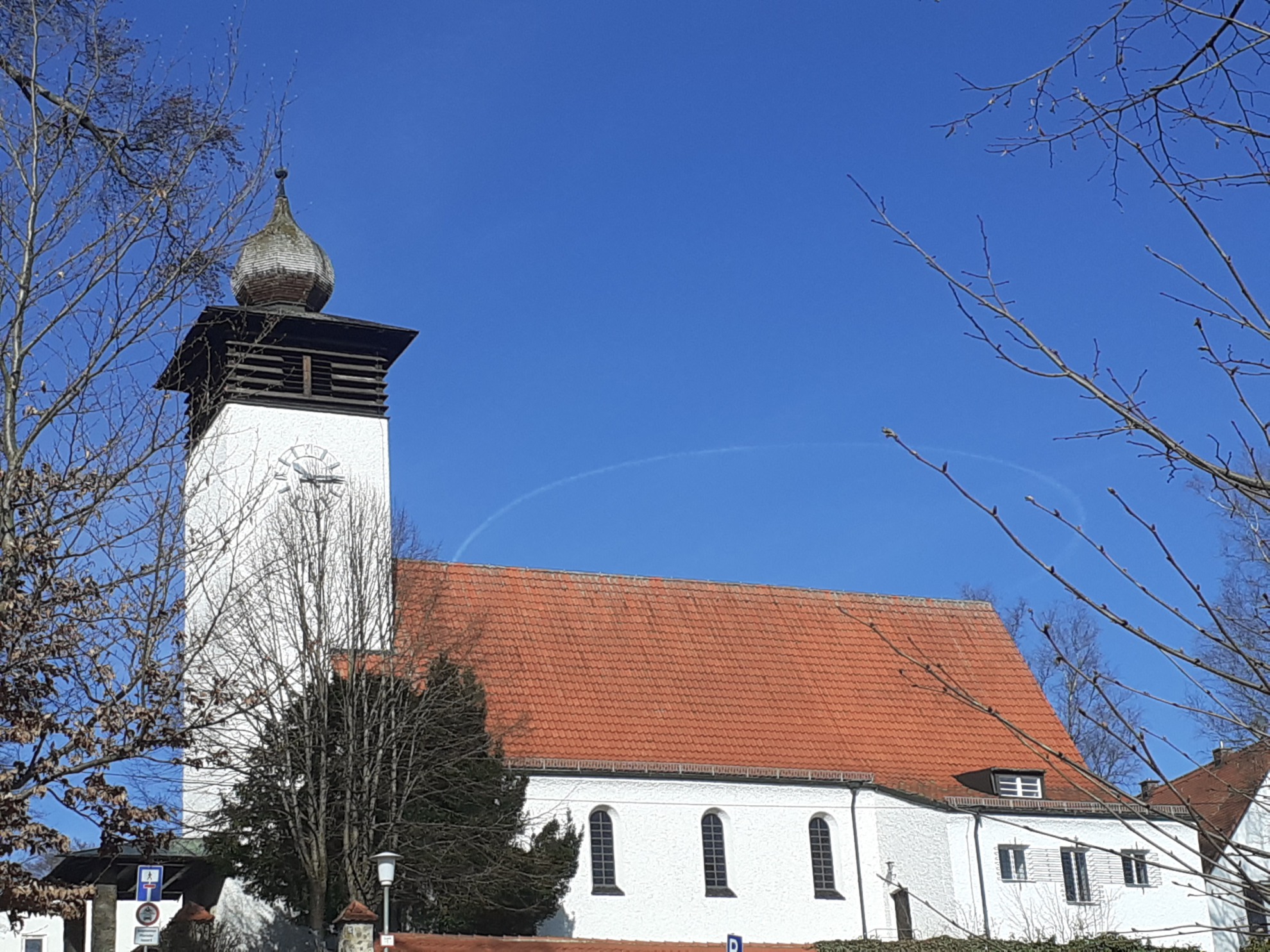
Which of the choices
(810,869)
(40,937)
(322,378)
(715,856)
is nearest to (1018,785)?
(810,869)

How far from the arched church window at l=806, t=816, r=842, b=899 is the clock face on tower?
10822mm

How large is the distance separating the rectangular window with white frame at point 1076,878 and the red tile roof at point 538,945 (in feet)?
19.9

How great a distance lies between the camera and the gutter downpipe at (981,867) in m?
29.2

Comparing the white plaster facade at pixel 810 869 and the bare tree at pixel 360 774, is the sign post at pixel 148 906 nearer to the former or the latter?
the bare tree at pixel 360 774

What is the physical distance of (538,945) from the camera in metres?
23.5

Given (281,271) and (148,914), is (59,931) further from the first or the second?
(148,914)

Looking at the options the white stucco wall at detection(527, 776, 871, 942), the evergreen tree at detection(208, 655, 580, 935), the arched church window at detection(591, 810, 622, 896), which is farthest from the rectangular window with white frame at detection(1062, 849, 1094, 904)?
the evergreen tree at detection(208, 655, 580, 935)

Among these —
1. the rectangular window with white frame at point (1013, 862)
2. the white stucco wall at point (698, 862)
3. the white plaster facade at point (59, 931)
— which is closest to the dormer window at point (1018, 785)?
the rectangular window with white frame at point (1013, 862)

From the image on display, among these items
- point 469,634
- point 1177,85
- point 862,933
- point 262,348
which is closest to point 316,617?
point 469,634

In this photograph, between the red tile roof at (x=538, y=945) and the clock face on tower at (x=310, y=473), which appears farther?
the clock face on tower at (x=310, y=473)

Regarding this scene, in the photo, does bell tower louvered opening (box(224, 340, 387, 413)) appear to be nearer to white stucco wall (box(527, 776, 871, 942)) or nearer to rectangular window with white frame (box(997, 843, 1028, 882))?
white stucco wall (box(527, 776, 871, 942))

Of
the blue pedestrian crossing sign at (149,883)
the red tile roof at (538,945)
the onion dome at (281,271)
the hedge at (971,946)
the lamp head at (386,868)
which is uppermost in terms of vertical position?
the onion dome at (281,271)

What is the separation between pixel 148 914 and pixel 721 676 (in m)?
17.4

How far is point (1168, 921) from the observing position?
30.9 meters
